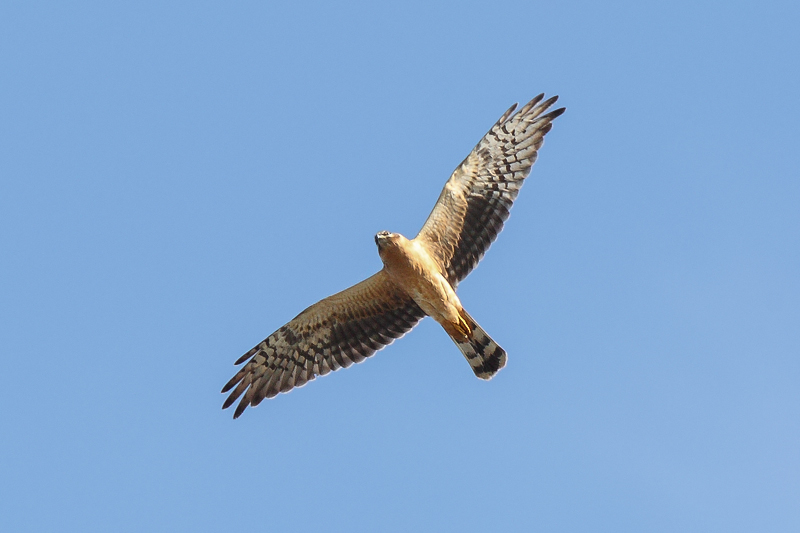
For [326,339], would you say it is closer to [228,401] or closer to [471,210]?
[228,401]

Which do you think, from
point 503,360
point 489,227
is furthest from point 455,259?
point 503,360

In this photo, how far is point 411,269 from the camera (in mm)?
12602

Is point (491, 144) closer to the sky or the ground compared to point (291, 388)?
closer to the sky

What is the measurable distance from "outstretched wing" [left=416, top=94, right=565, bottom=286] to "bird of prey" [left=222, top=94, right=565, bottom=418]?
12 mm

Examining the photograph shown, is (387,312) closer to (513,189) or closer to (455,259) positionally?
(455,259)

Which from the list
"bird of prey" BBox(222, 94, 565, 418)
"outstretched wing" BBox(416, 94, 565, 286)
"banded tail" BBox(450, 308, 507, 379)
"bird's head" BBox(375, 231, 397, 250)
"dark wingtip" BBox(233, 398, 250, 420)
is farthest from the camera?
"dark wingtip" BBox(233, 398, 250, 420)

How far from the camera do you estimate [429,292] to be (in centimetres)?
1277

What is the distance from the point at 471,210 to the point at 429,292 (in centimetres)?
117

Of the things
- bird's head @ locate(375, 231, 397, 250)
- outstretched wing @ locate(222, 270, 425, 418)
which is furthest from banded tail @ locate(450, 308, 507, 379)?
bird's head @ locate(375, 231, 397, 250)

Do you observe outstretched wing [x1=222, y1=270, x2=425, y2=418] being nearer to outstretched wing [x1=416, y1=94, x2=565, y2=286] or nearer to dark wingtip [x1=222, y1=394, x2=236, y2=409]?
dark wingtip [x1=222, y1=394, x2=236, y2=409]

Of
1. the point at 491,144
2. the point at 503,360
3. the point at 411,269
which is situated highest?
the point at 491,144

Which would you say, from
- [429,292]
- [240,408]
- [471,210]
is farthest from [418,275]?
[240,408]

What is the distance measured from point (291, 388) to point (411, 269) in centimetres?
239

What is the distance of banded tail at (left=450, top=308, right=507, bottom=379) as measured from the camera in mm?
13336
